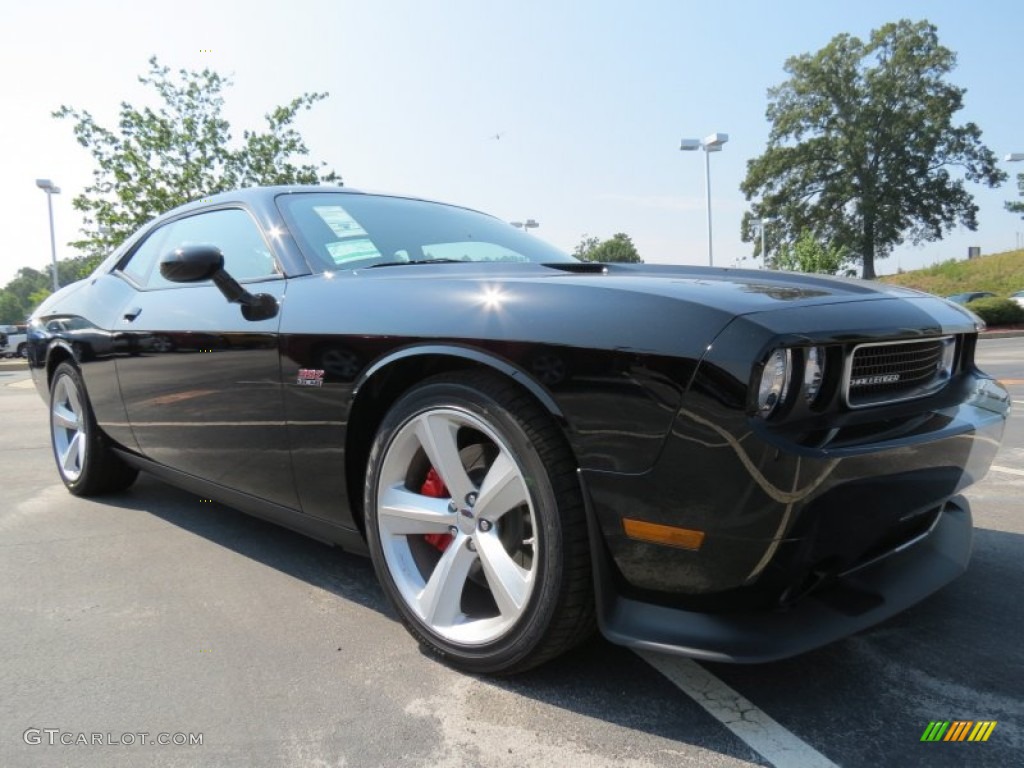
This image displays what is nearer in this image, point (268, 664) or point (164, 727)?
point (164, 727)

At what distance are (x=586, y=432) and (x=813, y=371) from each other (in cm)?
51

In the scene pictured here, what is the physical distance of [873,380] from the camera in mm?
1763

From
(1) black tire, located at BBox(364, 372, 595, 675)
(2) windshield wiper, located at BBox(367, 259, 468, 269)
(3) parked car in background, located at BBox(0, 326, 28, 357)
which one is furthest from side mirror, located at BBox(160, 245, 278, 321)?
(3) parked car in background, located at BBox(0, 326, 28, 357)

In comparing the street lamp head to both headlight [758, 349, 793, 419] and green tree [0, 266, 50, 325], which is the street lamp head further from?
green tree [0, 266, 50, 325]

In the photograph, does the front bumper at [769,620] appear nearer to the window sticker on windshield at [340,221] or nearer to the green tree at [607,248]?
the window sticker on windshield at [340,221]

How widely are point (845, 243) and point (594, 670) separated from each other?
53241mm

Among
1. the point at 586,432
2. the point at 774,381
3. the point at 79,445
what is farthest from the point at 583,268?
the point at 79,445

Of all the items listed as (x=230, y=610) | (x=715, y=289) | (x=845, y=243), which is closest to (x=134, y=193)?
(x=230, y=610)

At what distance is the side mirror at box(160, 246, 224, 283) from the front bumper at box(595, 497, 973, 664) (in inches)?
64.7

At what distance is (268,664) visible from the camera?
2098 mm

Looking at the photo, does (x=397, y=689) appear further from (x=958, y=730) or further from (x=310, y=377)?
(x=958, y=730)

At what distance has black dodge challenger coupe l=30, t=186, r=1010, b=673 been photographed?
1.53 m

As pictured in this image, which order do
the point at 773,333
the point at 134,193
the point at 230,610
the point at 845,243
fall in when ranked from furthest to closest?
the point at 845,243, the point at 134,193, the point at 230,610, the point at 773,333

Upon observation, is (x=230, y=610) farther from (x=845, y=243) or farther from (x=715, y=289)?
(x=845, y=243)
